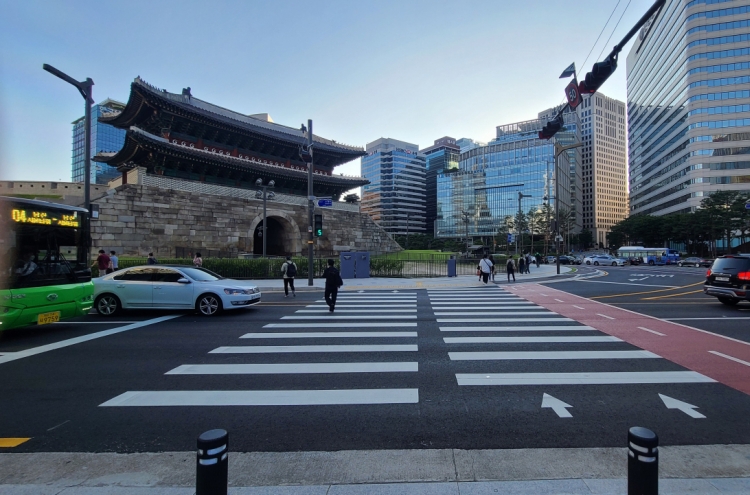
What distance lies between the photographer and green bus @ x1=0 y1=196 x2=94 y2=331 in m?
7.41

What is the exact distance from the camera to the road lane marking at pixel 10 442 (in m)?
3.66

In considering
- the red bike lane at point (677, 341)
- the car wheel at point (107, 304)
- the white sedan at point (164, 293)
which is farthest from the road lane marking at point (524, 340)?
the car wheel at point (107, 304)

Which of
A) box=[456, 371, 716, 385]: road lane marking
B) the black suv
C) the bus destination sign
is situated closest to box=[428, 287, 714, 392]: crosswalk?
box=[456, 371, 716, 385]: road lane marking

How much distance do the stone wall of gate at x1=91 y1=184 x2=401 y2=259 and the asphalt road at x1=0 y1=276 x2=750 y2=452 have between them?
69.9 feet

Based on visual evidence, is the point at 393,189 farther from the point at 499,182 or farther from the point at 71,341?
the point at 71,341

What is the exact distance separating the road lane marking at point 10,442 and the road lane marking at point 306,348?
3281 millimetres

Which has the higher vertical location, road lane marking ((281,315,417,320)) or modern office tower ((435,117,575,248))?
modern office tower ((435,117,575,248))

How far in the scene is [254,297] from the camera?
11.5 meters

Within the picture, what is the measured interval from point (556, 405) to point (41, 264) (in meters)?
9.98

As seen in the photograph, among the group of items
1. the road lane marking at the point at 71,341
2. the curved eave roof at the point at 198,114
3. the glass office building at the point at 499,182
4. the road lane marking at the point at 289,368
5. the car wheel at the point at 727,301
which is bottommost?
the road lane marking at the point at 71,341

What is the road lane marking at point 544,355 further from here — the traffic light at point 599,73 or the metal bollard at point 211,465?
the traffic light at point 599,73

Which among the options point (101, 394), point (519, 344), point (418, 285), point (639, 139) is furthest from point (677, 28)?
point (101, 394)

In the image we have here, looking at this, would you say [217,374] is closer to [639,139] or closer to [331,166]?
[331,166]

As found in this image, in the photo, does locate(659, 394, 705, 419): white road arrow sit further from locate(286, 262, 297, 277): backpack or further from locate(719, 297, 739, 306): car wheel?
locate(286, 262, 297, 277): backpack
